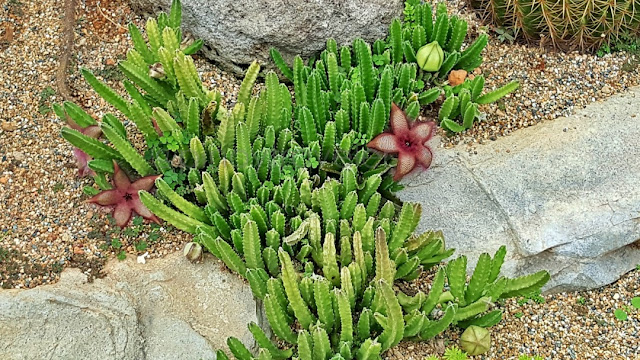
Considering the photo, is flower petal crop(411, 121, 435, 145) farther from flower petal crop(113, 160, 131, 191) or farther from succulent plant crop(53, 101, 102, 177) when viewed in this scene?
succulent plant crop(53, 101, 102, 177)

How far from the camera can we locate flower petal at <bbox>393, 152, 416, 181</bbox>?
3.64m

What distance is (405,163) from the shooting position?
364 centimetres

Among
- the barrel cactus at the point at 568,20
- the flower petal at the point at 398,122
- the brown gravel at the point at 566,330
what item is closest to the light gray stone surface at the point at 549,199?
the brown gravel at the point at 566,330

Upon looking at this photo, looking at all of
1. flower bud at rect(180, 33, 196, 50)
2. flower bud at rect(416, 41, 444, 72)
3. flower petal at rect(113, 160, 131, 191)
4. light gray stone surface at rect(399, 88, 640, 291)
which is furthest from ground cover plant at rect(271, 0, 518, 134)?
flower petal at rect(113, 160, 131, 191)

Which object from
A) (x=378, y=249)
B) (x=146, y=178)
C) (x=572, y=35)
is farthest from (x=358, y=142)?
(x=572, y=35)

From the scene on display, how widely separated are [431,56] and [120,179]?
69.0 inches

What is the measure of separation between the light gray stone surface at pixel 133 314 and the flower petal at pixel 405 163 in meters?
0.97

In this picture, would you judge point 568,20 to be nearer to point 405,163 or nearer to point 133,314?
point 405,163

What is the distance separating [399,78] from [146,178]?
1440 millimetres

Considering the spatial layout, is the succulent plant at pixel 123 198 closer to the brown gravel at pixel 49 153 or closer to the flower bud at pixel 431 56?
the brown gravel at pixel 49 153

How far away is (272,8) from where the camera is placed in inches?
157

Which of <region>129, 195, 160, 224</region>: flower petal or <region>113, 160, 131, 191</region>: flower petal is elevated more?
<region>113, 160, 131, 191</region>: flower petal

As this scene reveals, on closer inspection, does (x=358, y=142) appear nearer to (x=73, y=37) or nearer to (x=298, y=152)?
(x=298, y=152)

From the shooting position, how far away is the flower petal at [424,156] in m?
3.68
